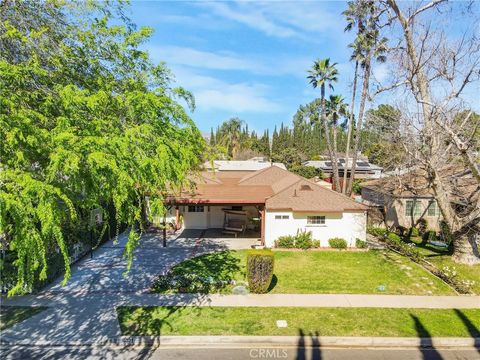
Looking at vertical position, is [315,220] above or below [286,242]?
above

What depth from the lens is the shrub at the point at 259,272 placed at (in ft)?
42.2

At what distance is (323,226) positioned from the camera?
1961cm

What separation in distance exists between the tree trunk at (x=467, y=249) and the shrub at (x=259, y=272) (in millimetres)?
10067

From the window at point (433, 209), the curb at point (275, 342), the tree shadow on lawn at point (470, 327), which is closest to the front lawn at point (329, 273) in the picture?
the tree shadow on lawn at point (470, 327)

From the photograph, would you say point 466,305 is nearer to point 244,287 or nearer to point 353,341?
point 353,341

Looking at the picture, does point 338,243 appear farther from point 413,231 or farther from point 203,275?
point 203,275

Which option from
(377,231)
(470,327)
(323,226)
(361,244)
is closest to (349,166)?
(377,231)

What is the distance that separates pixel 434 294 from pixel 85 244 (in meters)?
15.7

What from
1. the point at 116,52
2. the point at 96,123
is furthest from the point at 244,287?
the point at 116,52

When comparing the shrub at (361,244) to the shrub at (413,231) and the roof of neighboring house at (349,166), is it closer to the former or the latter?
the shrub at (413,231)

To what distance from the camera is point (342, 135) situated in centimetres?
8319

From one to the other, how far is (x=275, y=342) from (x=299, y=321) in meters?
1.39

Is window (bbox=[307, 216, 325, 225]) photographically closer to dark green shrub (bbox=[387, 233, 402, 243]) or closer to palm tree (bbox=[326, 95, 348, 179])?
dark green shrub (bbox=[387, 233, 402, 243])

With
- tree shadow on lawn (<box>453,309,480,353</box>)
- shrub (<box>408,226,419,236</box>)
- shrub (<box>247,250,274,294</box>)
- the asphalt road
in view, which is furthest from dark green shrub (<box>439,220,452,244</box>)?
shrub (<box>247,250,274,294</box>)
